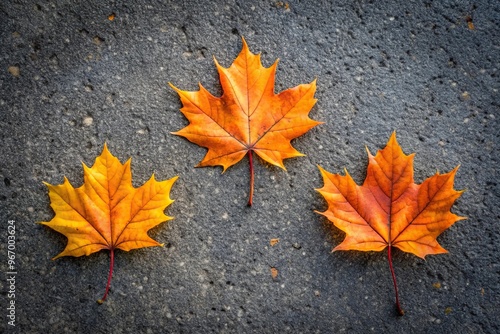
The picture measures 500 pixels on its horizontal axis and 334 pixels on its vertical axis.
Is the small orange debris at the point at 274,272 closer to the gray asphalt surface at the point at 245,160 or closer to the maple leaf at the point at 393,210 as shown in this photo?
the gray asphalt surface at the point at 245,160

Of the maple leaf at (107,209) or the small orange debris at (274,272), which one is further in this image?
the small orange debris at (274,272)

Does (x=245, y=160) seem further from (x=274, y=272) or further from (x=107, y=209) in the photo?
(x=107, y=209)

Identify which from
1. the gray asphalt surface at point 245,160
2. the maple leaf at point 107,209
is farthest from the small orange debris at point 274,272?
the maple leaf at point 107,209

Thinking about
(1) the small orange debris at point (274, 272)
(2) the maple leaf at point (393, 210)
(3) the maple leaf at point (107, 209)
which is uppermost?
(2) the maple leaf at point (393, 210)

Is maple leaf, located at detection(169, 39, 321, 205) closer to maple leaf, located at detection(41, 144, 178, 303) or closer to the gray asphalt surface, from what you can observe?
the gray asphalt surface

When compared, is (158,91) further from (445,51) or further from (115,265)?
(445,51)

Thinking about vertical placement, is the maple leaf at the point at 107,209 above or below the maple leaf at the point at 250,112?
below

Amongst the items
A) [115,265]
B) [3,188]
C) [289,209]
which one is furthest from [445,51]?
[3,188]

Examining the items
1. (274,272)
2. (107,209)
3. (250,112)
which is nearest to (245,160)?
(250,112)
